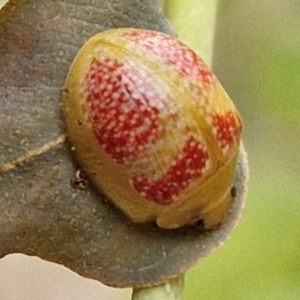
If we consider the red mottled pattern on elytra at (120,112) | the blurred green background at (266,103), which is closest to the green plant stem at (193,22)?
the blurred green background at (266,103)

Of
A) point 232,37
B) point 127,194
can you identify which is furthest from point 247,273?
point 127,194

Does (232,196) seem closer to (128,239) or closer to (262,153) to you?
(128,239)

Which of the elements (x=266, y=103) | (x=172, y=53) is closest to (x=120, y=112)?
(x=172, y=53)

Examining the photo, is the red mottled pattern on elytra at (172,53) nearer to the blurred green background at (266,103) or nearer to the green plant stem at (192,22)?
the green plant stem at (192,22)

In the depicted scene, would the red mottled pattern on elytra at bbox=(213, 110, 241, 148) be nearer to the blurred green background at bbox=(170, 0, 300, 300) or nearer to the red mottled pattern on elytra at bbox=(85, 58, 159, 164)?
the red mottled pattern on elytra at bbox=(85, 58, 159, 164)

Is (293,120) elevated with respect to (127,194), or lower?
lower

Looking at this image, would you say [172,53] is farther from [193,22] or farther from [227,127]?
[193,22]

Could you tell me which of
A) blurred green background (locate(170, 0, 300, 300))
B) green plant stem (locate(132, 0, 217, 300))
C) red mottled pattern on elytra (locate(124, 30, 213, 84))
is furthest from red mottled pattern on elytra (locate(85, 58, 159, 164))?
blurred green background (locate(170, 0, 300, 300))
